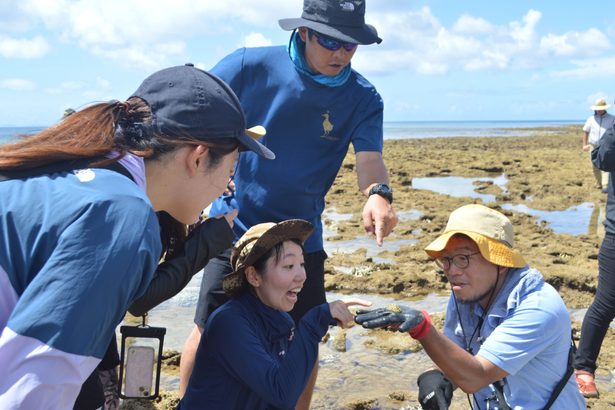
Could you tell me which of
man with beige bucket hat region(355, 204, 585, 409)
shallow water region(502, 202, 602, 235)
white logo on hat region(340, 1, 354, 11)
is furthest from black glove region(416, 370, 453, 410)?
shallow water region(502, 202, 602, 235)

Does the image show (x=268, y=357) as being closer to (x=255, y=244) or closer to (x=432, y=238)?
(x=255, y=244)

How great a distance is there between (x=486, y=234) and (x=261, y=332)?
101cm

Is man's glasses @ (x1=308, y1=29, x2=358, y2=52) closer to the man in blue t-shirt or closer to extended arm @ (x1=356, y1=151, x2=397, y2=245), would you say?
the man in blue t-shirt

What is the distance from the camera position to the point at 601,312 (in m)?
4.08

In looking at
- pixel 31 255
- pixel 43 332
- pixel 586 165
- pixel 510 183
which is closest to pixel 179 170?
pixel 31 255

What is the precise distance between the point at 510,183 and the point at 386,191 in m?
13.5

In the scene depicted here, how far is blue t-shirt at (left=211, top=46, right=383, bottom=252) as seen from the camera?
3.29 metres

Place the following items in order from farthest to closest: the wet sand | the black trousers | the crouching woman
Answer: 1. the wet sand
2. the black trousers
3. the crouching woman

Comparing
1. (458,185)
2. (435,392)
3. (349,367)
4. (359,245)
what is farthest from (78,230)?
(458,185)

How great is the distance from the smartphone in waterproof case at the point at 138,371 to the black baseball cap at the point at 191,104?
121 centimetres

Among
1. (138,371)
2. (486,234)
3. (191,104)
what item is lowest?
(138,371)

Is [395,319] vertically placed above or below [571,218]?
above

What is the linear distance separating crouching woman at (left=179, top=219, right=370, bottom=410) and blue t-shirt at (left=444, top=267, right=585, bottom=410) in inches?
23.4

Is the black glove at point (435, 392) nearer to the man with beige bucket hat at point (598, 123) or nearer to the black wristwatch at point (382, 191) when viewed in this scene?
the black wristwatch at point (382, 191)
